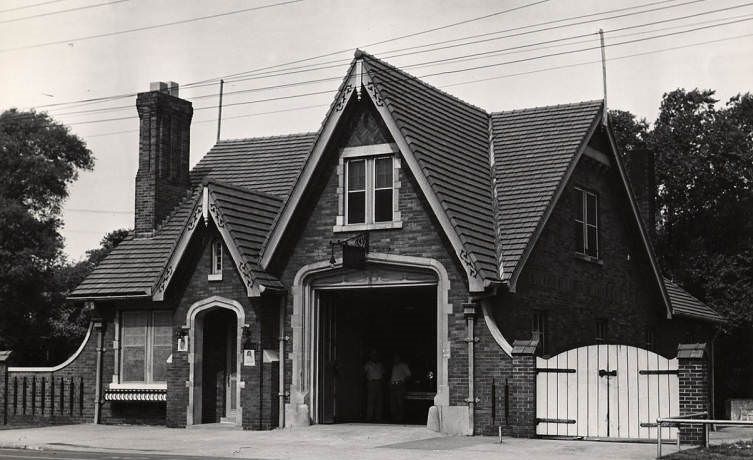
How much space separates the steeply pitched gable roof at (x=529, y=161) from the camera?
25.6 metres

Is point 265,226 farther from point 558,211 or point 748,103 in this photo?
point 748,103

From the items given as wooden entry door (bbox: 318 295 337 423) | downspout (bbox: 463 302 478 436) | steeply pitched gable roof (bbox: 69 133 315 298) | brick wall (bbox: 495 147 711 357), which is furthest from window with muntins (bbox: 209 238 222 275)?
brick wall (bbox: 495 147 711 357)

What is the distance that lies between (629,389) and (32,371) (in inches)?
625

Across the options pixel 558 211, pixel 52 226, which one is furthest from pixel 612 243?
pixel 52 226

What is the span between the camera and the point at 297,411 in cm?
2608

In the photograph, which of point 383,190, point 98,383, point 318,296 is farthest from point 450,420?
point 98,383

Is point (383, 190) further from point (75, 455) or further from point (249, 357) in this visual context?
point (75, 455)

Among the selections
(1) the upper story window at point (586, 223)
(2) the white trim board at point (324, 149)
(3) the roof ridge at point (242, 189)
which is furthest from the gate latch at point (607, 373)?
(3) the roof ridge at point (242, 189)

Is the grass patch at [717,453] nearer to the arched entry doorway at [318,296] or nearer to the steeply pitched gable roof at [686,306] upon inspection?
the arched entry doorway at [318,296]

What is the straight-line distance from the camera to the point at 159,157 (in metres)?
30.9

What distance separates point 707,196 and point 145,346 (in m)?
24.1

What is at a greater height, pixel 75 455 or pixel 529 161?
pixel 529 161

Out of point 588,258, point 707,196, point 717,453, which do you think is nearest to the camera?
point 717,453

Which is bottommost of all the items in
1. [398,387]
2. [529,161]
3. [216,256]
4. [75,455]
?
[75,455]
